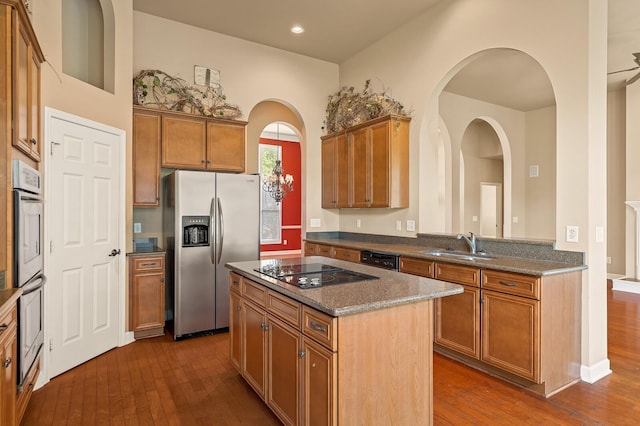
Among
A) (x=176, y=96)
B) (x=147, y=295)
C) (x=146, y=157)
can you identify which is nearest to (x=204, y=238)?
(x=147, y=295)

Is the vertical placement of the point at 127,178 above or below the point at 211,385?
above

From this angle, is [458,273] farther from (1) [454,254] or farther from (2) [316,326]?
(2) [316,326]

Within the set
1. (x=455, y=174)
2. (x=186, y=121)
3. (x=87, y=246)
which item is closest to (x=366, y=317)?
(x=87, y=246)

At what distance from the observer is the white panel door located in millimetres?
3029

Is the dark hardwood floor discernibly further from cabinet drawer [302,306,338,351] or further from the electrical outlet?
the electrical outlet

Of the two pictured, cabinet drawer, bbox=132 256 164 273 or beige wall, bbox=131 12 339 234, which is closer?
cabinet drawer, bbox=132 256 164 273

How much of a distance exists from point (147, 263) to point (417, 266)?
2.77 meters

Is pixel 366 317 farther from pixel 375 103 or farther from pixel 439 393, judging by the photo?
pixel 375 103

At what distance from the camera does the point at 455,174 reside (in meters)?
6.84

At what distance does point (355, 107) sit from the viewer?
5.01m

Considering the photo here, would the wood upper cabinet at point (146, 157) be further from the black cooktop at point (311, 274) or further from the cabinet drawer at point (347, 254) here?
the cabinet drawer at point (347, 254)

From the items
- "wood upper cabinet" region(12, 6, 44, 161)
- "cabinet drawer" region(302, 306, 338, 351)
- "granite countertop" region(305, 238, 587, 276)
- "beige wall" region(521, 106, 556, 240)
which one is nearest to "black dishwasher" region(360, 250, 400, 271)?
"granite countertop" region(305, 238, 587, 276)

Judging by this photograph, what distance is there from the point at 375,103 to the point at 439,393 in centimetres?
336

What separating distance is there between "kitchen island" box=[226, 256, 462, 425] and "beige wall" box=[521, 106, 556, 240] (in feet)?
20.8
